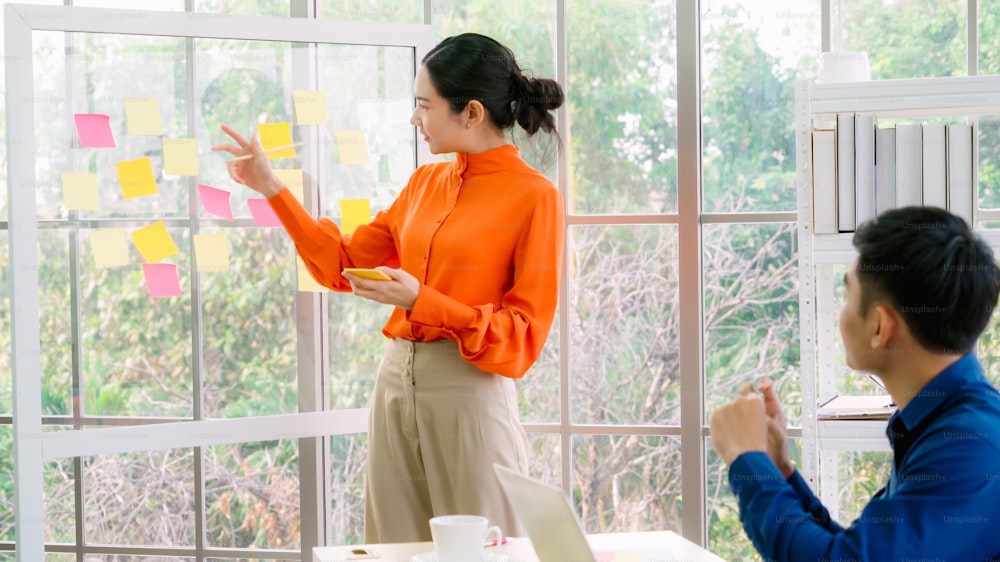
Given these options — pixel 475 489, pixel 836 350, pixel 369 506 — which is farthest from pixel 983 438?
pixel 836 350

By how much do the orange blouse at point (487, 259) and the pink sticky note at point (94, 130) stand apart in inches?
30.5

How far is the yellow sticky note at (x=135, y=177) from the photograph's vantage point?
2.40m

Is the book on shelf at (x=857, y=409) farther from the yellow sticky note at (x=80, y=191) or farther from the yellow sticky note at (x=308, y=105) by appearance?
the yellow sticky note at (x=80, y=191)

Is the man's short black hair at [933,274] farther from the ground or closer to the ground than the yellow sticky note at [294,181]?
closer to the ground

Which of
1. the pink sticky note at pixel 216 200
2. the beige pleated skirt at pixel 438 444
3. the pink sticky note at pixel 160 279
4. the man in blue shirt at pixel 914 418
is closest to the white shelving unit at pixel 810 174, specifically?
the beige pleated skirt at pixel 438 444

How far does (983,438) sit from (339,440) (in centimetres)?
198

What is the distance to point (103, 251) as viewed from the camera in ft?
7.88

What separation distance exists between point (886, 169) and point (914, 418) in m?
1.16

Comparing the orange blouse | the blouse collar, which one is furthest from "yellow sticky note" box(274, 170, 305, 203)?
the blouse collar

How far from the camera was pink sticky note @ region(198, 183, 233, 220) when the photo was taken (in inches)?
97.4

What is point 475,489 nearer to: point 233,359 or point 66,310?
point 233,359

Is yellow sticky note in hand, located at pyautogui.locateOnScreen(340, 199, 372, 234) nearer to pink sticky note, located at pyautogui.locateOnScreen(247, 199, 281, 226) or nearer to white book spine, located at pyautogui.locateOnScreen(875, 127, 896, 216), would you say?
pink sticky note, located at pyautogui.locateOnScreen(247, 199, 281, 226)

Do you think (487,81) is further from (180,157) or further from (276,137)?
(180,157)

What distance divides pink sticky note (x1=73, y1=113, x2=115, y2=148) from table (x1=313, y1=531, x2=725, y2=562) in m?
1.31
